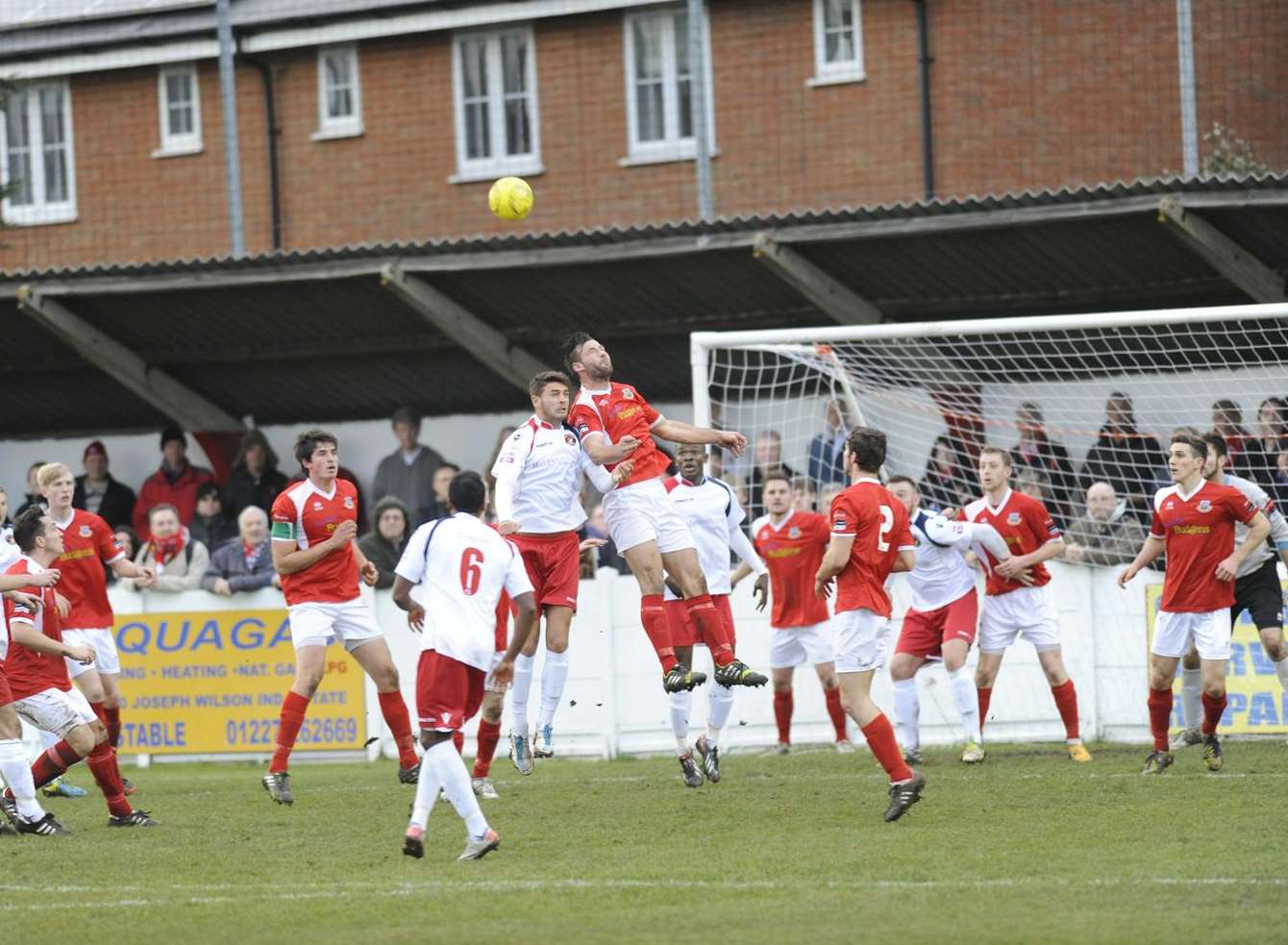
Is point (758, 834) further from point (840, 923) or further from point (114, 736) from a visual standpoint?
point (114, 736)

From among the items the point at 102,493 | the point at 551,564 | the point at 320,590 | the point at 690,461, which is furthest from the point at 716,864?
the point at 102,493

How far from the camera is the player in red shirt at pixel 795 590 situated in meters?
15.4

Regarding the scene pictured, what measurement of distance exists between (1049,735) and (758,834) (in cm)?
579

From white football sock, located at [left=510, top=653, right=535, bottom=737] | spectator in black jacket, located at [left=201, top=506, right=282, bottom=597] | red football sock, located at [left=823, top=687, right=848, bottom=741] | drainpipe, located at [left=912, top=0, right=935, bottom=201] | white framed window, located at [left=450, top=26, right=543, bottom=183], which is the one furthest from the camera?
white framed window, located at [left=450, top=26, right=543, bottom=183]

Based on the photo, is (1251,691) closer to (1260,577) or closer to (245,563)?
(1260,577)

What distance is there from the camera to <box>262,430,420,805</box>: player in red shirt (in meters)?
12.9

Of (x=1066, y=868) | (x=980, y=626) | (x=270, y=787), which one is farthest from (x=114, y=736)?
(x=1066, y=868)

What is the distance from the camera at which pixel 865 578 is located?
1134 centimetres

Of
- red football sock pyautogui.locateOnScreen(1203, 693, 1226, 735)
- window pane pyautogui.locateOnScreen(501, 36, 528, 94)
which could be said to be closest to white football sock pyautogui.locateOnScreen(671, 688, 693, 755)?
red football sock pyautogui.locateOnScreen(1203, 693, 1226, 735)

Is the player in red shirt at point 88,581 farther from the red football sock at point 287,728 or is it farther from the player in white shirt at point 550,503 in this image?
the player in white shirt at point 550,503

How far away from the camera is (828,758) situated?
1514 cm

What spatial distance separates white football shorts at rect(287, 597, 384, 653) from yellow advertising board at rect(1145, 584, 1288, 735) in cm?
607

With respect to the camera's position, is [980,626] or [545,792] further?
[980,626]

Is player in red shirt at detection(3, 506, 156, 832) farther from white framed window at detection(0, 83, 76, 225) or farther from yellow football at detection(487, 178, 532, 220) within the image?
white framed window at detection(0, 83, 76, 225)
